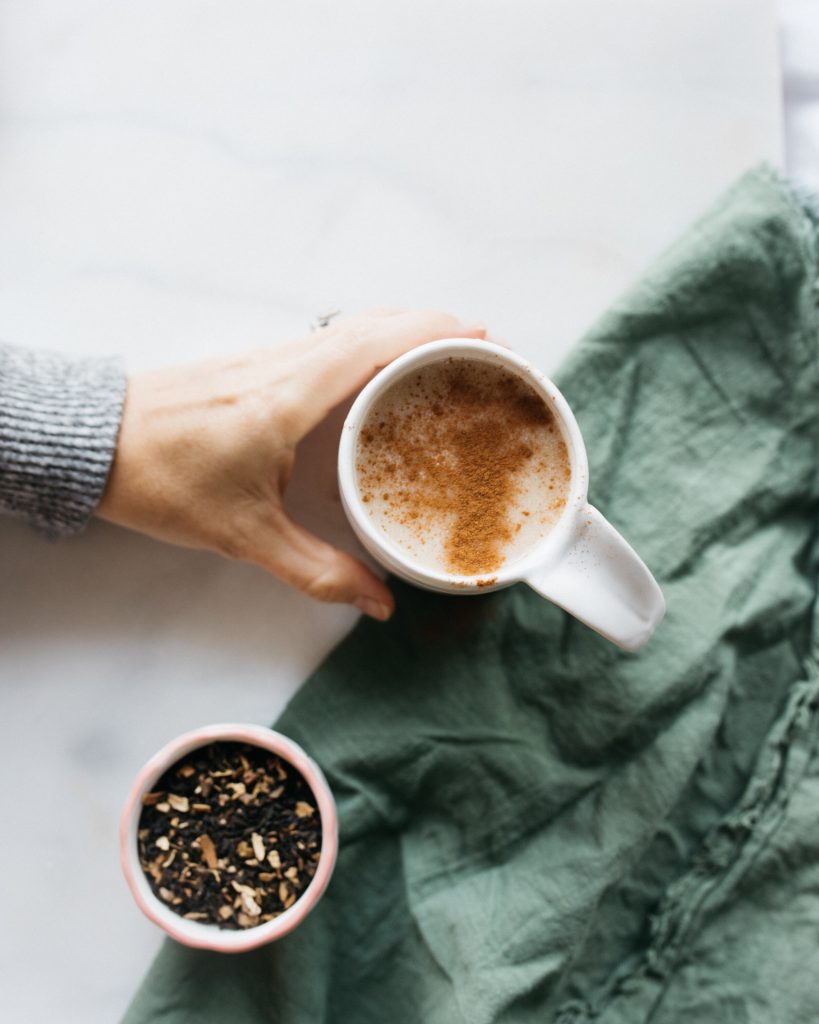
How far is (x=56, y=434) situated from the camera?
775mm

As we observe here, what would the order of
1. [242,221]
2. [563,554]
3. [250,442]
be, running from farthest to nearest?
[242,221]
[250,442]
[563,554]

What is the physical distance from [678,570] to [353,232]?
43cm

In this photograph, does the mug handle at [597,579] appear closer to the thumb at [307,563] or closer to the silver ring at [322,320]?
the thumb at [307,563]

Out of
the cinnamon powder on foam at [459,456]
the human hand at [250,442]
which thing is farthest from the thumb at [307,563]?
the cinnamon powder on foam at [459,456]

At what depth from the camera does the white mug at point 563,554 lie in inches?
26.1

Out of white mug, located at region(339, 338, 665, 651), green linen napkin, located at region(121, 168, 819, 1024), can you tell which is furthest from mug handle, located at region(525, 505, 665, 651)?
green linen napkin, located at region(121, 168, 819, 1024)

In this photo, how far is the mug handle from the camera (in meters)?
0.66

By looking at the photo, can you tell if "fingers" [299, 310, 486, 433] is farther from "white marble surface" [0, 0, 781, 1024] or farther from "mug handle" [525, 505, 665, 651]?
"mug handle" [525, 505, 665, 651]

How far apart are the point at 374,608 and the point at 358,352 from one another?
0.72 ft

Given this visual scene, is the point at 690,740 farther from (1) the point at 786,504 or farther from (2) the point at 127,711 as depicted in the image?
(2) the point at 127,711

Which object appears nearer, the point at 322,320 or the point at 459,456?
the point at 459,456

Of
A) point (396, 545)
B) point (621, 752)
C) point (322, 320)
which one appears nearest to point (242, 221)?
point (322, 320)

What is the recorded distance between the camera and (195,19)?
0.90 metres

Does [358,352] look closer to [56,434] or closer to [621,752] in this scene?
[56,434]
